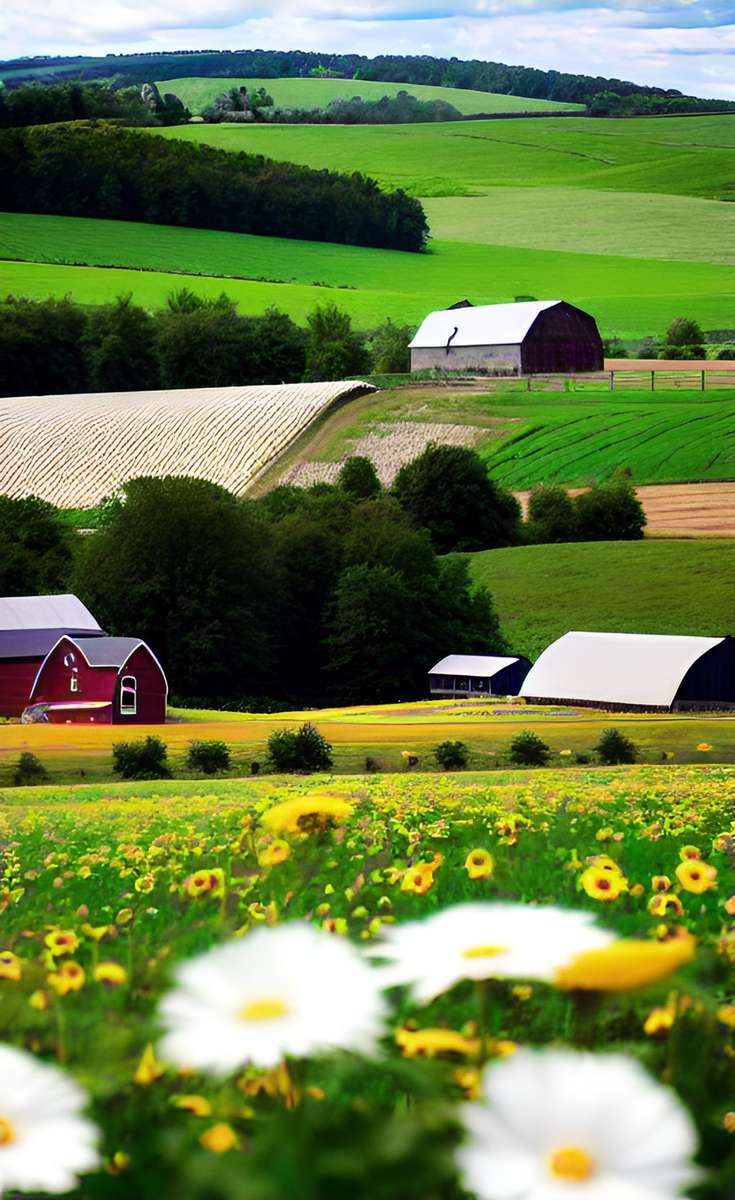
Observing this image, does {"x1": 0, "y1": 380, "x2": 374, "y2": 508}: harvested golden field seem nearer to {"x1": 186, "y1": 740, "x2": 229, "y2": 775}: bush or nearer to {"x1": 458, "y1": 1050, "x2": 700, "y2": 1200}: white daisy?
{"x1": 186, "y1": 740, "x2": 229, "y2": 775}: bush

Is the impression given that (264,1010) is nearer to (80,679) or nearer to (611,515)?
(80,679)

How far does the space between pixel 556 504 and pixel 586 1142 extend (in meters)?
17.7

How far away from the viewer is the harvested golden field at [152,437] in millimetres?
23859

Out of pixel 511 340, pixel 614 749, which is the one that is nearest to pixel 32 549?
pixel 511 340

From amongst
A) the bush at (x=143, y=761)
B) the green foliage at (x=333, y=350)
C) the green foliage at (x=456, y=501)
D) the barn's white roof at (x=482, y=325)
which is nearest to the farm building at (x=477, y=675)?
the green foliage at (x=456, y=501)

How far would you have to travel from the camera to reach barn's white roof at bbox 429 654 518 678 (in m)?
16.1

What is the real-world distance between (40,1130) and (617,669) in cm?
1184

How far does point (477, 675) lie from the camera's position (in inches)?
637

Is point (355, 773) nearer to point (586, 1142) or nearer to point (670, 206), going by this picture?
point (586, 1142)

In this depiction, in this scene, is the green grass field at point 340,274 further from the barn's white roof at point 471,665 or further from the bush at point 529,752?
the bush at point 529,752

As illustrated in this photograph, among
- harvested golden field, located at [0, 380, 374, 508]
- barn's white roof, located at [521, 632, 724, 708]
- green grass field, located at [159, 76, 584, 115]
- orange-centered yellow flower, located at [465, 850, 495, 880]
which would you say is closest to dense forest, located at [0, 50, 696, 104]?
green grass field, located at [159, 76, 584, 115]

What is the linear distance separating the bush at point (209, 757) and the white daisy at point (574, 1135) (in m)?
7.81

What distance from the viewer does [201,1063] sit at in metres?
1.89

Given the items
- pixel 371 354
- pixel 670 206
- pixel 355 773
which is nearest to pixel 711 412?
pixel 371 354
